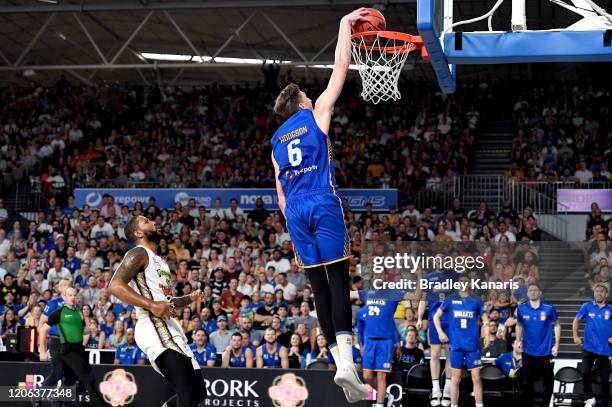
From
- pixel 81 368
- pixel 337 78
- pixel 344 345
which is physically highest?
pixel 337 78

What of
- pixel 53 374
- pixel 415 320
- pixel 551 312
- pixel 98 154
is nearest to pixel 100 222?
pixel 98 154

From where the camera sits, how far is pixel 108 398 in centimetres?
1476

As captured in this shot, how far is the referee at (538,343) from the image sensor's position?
572 inches

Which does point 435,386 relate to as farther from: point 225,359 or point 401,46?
point 401,46

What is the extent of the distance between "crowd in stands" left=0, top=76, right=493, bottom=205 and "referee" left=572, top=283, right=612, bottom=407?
371 inches

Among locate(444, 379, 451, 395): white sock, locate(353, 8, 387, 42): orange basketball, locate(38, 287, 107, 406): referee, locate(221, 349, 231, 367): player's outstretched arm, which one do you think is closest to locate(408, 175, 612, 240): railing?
locate(444, 379, 451, 395): white sock

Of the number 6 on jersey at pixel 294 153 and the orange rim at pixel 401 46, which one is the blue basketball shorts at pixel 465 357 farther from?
the number 6 on jersey at pixel 294 153

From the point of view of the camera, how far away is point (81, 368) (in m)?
14.5

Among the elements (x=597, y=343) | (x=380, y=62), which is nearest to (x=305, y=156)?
(x=380, y=62)

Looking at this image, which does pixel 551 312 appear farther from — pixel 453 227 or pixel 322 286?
pixel 322 286

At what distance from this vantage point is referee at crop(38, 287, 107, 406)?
1447 centimetres

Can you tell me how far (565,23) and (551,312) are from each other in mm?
10930

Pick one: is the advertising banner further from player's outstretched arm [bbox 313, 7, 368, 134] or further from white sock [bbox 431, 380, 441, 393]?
player's outstretched arm [bbox 313, 7, 368, 134]

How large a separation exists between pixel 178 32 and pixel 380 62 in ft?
64.3
